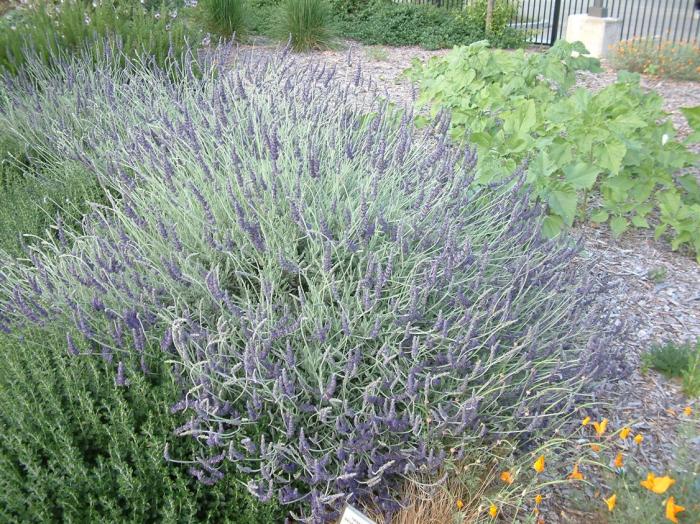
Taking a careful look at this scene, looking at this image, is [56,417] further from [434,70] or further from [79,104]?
[434,70]

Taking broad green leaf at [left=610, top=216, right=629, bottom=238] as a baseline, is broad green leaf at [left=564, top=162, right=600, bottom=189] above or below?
above

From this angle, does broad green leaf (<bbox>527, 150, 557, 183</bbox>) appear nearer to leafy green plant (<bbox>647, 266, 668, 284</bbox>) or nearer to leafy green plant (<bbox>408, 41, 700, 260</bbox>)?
leafy green plant (<bbox>408, 41, 700, 260</bbox>)

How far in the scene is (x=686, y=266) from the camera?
337 centimetres

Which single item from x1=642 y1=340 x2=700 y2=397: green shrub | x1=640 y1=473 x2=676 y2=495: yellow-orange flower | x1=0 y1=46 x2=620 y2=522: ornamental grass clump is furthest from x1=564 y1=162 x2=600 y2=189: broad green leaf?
x1=640 y1=473 x2=676 y2=495: yellow-orange flower

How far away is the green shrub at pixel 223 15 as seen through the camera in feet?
24.6

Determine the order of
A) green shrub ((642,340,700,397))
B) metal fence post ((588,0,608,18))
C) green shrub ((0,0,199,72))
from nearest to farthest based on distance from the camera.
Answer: green shrub ((642,340,700,397)), green shrub ((0,0,199,72)), metal fence post ((588,0,608,18))

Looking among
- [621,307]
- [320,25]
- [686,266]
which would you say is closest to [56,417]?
[621,307]

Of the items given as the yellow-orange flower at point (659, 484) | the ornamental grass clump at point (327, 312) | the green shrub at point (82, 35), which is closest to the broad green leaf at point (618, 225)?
the ornamental grass clump at point (327, 312)

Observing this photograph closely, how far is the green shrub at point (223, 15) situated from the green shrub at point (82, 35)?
133cm

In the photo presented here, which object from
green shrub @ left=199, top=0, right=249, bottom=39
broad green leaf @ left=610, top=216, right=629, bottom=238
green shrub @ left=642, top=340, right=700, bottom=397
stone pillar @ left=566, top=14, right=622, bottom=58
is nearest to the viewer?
green shrub @ left=642, top=340, right=700, bottom=397

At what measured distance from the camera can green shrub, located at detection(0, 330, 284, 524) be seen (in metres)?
1.67

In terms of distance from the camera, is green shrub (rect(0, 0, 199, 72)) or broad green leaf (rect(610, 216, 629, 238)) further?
green shrub (rect(0, 0, 199, 72))

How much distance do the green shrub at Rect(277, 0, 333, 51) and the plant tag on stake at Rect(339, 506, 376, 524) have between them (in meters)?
6.80

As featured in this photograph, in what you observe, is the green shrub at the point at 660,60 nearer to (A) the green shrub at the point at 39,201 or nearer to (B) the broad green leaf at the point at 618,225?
(B) the broad green leaf at the point at 618,225
